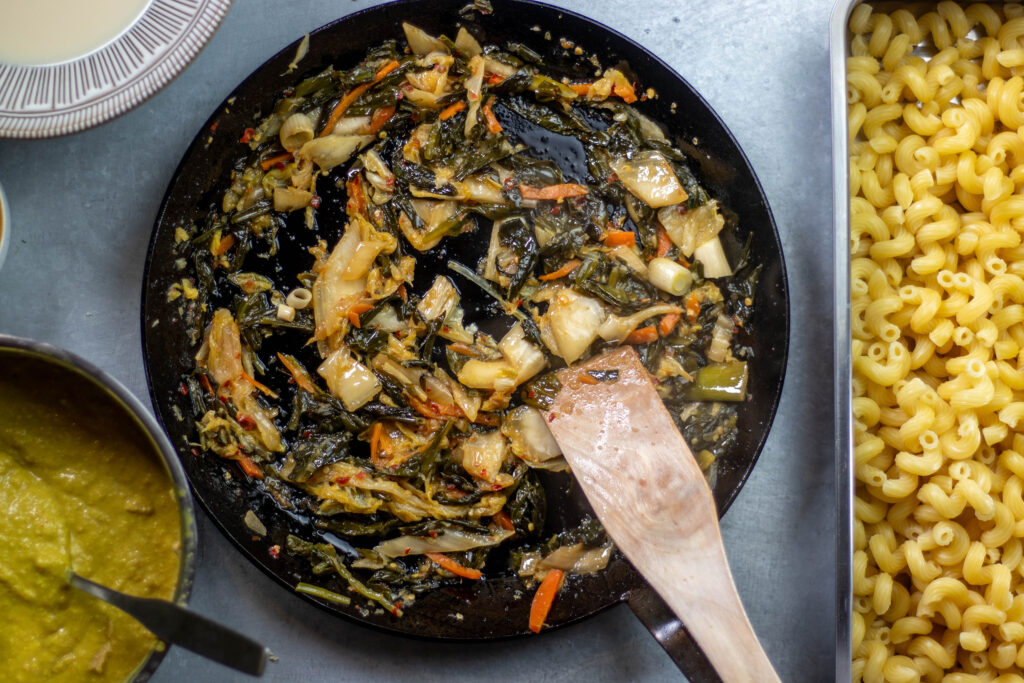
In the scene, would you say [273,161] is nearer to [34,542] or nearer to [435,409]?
[435,409]

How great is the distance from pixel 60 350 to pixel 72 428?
0.27 metres

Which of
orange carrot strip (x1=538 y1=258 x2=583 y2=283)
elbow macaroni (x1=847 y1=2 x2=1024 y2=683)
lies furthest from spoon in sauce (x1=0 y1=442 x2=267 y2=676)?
elbow macaroni (x1=847 y1=2 x2=1024 y2=683)

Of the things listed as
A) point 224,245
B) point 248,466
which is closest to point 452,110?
point 224,245

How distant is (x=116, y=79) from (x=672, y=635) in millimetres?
2063

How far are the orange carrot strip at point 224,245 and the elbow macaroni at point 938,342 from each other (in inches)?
71.0

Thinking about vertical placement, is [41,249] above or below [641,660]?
above

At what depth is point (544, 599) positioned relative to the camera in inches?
87.4

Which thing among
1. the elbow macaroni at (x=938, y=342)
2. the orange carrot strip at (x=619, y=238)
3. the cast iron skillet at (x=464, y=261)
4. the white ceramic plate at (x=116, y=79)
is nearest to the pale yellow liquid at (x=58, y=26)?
the white ceramic plate at (x=116, y=79)

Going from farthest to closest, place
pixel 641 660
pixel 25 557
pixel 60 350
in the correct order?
pixel 641 660, pixel 25 557, pixel 60 350

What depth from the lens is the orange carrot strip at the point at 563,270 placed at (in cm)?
230

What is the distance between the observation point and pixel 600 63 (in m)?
2.27

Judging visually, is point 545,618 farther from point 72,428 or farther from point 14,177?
point 14,177

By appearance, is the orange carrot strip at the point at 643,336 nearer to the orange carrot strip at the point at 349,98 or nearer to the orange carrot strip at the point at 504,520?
the orange carrot strip at the point at 504,520

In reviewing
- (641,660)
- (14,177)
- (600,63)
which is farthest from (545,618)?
(14,177)
